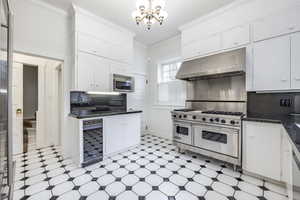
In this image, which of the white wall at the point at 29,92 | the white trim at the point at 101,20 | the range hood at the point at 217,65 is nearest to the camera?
the range hood at the point at 217,65

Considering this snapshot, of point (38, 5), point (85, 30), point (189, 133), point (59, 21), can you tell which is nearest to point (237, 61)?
point (189, 133)

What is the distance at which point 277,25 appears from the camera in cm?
222

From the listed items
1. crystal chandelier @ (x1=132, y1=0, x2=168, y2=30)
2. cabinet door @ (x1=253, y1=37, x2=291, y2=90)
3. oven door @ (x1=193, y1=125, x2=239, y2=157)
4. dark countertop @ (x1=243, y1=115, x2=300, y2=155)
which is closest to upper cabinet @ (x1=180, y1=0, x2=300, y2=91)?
cabinet door @ (x1=253, y1=37, x2=291, y2=90)

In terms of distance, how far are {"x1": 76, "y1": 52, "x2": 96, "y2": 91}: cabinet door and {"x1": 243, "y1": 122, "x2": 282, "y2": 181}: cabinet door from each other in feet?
10.5

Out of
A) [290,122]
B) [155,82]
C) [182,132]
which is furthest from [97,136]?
[290,122]

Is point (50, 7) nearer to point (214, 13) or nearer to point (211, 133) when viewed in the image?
point (214, 13)

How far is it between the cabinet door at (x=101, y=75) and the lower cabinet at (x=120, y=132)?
0.81 metres

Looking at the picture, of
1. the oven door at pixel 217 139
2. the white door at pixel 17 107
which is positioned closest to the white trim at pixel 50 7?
the white door at pixel 17 107

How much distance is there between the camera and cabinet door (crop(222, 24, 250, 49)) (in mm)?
2518

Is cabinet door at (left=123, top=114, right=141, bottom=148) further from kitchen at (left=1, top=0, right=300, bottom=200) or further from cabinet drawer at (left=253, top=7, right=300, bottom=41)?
cabinet drawer at (left=253, top=7, right=300, bottom=41)

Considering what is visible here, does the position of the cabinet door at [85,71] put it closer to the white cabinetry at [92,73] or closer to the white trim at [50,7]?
the white cabinetry at [92,73]

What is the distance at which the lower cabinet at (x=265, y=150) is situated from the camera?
1.94 metres

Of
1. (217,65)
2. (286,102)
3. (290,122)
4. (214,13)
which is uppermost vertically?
(214,13)

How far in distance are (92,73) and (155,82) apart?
2.19 metres
